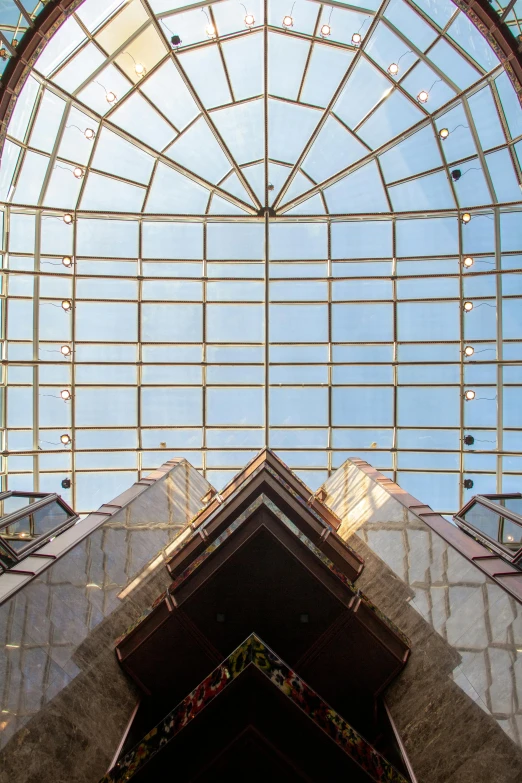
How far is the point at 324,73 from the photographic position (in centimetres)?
2180

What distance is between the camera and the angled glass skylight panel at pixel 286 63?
21531 millimetres

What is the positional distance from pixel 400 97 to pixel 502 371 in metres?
11.6

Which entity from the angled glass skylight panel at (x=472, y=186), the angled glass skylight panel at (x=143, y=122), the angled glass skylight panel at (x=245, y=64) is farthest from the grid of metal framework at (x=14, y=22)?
the angled glass skylight panel at (x=472, y=186)

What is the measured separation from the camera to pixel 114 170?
78.1 ft

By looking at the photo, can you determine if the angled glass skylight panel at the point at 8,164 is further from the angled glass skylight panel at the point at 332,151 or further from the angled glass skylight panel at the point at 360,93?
the angled glass skylight panel at the point at 360,93

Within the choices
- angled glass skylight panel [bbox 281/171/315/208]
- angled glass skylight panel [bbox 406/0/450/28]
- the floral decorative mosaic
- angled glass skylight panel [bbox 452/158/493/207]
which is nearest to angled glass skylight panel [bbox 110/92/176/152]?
angled glass skylight panel [bbox 281/171/315/208]

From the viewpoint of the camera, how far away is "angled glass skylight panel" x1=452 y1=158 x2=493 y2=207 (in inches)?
910

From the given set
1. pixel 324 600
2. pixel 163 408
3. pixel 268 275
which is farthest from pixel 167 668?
pixel 268 275

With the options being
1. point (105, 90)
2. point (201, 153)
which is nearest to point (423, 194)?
point (201, 153)

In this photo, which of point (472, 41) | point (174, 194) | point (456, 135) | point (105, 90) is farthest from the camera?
point (174, 194)

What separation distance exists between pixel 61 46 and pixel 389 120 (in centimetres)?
1175

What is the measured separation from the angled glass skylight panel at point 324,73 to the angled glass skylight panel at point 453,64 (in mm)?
2957

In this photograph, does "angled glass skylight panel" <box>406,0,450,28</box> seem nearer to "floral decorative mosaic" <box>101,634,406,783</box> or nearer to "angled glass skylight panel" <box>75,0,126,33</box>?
"angled glass skylight panel" <box>75,0,126,33</box>

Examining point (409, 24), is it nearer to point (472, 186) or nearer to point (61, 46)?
point (472, 186)
